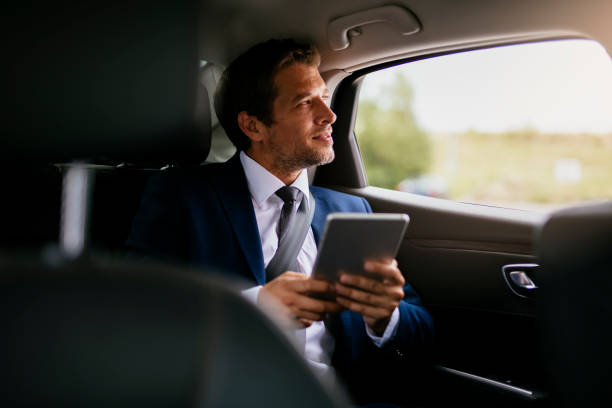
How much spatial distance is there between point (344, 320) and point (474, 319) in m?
0.70

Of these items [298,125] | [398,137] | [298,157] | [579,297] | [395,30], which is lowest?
[579,297]

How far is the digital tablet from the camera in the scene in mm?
1283

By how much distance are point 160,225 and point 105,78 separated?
833 mm

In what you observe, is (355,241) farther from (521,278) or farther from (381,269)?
(521,278)

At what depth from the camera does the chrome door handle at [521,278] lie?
206 cm

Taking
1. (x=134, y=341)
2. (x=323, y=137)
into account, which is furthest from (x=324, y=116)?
(x=134, y=341)

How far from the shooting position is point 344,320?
1741mm

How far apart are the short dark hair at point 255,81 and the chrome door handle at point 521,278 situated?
103 centimetres

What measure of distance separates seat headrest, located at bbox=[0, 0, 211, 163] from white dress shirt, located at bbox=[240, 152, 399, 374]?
35.5 inches

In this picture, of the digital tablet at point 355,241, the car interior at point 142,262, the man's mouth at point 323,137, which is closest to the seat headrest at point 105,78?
the car interior at point 142,262

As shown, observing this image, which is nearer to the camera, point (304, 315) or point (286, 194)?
point (304, 315)

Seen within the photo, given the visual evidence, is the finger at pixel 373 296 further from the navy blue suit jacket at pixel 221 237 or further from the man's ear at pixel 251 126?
the man's ear at pixel 251 126

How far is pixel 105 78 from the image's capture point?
0.91m

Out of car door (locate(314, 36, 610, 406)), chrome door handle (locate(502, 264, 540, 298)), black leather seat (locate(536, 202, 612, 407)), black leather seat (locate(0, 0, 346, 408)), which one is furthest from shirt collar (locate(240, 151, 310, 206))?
black leather seat (locate(0, 0, 346, 408))
